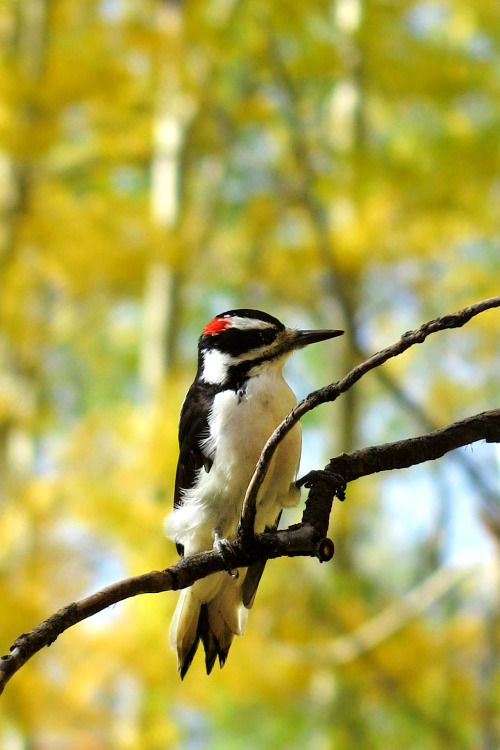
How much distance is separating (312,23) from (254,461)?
523 cm

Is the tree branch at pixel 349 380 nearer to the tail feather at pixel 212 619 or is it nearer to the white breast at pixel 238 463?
the white breast at pixel 238 463

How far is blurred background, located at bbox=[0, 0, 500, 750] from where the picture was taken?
15.4 ft

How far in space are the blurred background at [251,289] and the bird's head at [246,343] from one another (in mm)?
1577

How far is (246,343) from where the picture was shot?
1913mm

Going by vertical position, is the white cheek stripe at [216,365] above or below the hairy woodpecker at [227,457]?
above

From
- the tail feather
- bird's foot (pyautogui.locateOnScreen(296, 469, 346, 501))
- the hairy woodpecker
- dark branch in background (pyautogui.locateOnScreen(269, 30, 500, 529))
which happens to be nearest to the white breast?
the hairy woodpecker

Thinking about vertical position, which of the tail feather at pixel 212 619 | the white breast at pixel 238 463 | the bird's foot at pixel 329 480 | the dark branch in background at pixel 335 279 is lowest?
the bird's foot at pixel 329 480

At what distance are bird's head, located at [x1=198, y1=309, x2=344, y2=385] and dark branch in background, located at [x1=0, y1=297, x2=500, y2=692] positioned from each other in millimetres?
693

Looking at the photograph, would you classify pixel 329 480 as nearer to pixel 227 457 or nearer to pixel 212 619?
pixel 227 457

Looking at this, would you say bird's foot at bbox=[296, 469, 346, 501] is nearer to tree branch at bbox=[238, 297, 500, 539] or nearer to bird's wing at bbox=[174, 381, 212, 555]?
tree branch at bbox=[238, 297, 500, 539]

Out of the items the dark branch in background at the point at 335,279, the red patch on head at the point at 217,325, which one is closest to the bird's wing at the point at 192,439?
the red patch on head at the point at 217,325

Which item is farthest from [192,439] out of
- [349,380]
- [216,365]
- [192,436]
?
[349,380]

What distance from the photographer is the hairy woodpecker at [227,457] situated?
1670 millimetres

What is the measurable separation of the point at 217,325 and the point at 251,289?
412 cm
